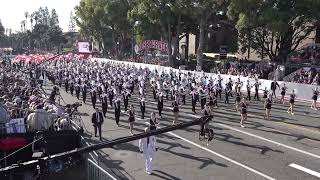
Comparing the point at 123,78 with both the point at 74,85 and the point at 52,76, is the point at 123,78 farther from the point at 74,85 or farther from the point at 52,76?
the point at 52,76

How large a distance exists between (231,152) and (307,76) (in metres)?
19.6

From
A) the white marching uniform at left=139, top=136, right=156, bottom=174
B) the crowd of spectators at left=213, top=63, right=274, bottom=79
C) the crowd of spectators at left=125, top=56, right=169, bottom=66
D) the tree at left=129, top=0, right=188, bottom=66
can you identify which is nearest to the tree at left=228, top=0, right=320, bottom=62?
the crowd of spectators at left=213, top=63, right=274, bottom=79

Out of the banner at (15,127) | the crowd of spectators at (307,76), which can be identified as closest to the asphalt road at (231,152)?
the banner at (15,127)

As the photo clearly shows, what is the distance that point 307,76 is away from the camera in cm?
3434

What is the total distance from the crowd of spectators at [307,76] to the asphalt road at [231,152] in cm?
867

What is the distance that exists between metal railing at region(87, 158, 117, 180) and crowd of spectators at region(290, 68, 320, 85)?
928 inches

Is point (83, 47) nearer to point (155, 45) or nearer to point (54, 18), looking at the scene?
point (155, 45)

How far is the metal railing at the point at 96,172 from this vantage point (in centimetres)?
1033

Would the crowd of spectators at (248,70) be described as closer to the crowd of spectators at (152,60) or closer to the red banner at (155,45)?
the crowd of spectators at (152,60)

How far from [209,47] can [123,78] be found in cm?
3261

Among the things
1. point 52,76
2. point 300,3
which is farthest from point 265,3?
point 52,76

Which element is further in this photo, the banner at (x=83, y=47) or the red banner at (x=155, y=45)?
the banner at (x=83, y=47)

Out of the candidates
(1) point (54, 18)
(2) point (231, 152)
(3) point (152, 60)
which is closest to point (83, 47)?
(3) point (152, 60)

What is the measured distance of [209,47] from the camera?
65.9 m
